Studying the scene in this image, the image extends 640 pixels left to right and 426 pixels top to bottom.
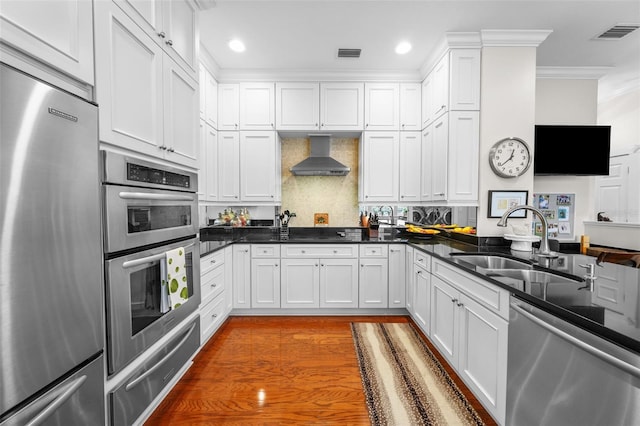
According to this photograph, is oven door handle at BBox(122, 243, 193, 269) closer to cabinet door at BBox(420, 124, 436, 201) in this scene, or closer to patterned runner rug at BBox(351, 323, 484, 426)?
patterned runner rug at BBox(351, 323, 484, 426)

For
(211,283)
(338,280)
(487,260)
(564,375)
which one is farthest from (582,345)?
(211,283)

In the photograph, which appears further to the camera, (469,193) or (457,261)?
(469,193)

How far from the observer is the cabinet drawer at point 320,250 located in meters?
3.36

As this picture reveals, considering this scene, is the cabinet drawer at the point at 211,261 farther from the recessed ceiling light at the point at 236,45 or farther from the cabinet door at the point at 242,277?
the recessed ceiling light at the point at 236,45

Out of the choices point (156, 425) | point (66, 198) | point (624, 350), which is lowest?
point (156, 425)

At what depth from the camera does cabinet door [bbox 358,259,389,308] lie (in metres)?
3.37

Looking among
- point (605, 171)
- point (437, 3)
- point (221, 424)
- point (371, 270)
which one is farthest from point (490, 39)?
point (221, 424)

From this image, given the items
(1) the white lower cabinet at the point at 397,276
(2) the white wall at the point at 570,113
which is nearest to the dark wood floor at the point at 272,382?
(1) the white lower cabinet at the point at 397,276

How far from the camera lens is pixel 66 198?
95 cm

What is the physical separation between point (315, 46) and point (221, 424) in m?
3.35

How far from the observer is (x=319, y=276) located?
3.37 m

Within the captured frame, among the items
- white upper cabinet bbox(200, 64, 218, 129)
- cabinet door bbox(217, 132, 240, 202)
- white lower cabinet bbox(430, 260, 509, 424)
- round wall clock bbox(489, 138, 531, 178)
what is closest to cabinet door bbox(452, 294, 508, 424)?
white lower cabinet bbox(430, 260, 509, 424)

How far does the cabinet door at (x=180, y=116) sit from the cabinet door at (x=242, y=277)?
155cm

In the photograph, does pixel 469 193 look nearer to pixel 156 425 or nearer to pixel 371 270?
pixel 371 270
